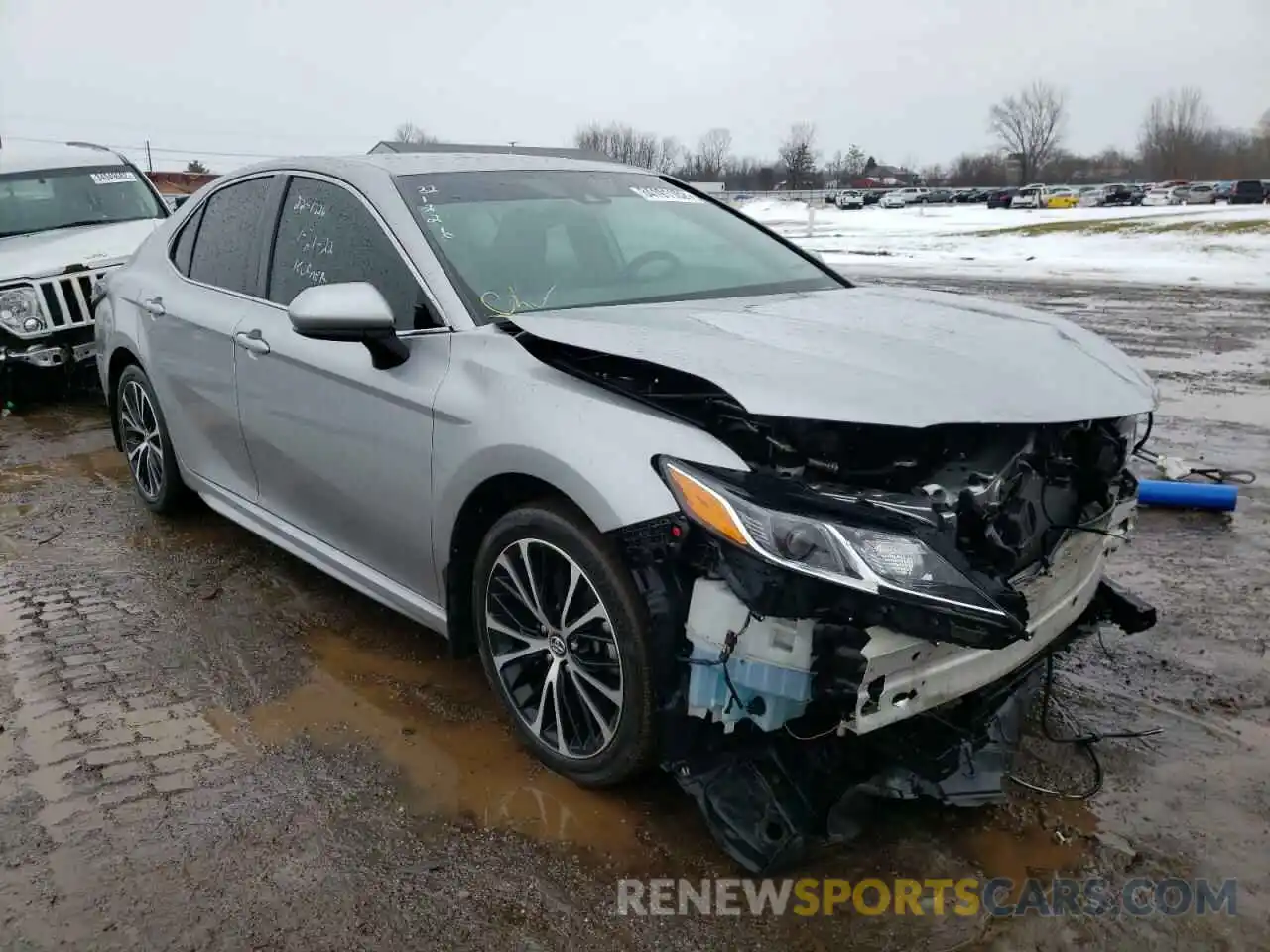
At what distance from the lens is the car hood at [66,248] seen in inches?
298

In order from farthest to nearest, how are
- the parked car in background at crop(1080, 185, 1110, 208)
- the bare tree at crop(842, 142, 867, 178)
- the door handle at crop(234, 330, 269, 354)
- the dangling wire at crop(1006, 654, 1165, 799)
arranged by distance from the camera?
the bare tree at crop(842, 142, 867, 178), the parked car in background at crop(1080, 185, 1110, 208), the door handle at crop(234, 330, 269, 354), the dangling wire at crop(1006, 654, 1165, 799)

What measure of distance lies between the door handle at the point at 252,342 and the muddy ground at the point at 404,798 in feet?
3.54

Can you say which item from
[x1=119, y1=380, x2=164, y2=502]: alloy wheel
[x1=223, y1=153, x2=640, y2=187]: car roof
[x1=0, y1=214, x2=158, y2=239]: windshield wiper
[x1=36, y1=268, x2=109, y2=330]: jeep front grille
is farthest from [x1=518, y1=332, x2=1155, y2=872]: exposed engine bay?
[x1=0, y1=214, x2=158, y2=239]: windshield wiper

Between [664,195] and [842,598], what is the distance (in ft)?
7.92

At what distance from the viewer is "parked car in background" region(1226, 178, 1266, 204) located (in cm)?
5637

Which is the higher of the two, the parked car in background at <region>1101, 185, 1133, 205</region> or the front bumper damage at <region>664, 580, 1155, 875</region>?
the parked car in background at <region>1101, 185, 1133, 205</region>

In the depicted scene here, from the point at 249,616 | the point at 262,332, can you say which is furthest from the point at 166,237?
the point at 249,616

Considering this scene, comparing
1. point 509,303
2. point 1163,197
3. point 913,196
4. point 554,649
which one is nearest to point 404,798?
point 554,649

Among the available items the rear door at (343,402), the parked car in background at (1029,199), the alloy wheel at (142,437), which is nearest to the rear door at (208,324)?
the rear door at (343,402)

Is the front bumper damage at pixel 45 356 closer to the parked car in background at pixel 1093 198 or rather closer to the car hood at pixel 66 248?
the car hood at pixel 66 248

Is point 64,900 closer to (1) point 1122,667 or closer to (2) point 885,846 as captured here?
(2) point 885,846

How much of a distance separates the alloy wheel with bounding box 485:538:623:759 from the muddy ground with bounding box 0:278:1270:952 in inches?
7.6

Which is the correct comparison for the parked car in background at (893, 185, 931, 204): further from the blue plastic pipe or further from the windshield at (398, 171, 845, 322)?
the windshield at (398, 171, 845, 322)

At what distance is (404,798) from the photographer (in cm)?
282
